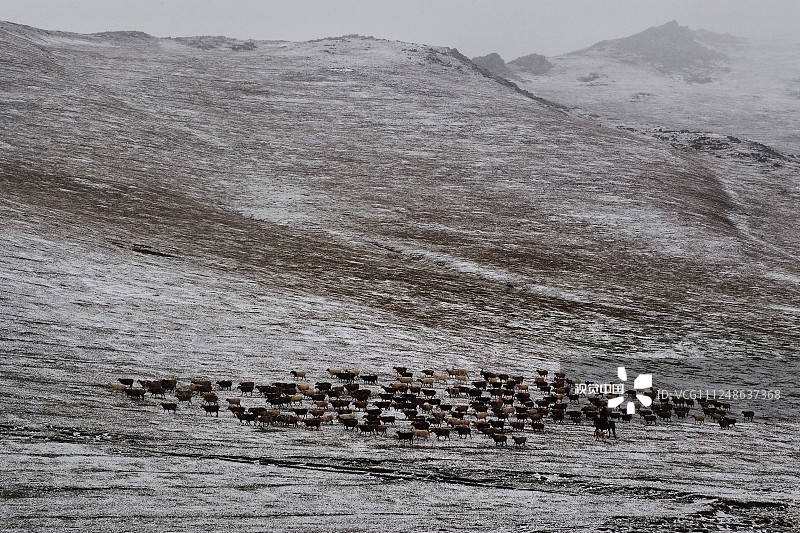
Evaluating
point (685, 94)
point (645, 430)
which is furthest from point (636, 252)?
point (685, 94)

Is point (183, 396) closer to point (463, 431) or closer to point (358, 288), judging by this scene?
point (463, 431)

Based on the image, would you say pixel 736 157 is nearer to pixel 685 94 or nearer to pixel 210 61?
pixel 685 94

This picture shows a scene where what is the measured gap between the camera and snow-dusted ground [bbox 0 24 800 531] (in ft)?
56.4

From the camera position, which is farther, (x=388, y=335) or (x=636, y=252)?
(x=636, y=252)

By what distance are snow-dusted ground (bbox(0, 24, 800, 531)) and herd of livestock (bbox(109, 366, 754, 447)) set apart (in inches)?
24.5

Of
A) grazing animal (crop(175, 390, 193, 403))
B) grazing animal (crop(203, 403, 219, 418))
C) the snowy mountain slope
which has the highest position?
the snowy mountain slope

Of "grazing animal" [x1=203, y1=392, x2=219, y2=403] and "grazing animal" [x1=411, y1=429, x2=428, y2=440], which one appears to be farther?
"grazing animal" [x1=203, y1=392, x2=219, y2=403]

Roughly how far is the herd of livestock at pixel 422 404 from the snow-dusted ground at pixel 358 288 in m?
0.62

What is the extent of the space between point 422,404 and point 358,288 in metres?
17.9

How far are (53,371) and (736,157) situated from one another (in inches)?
3382

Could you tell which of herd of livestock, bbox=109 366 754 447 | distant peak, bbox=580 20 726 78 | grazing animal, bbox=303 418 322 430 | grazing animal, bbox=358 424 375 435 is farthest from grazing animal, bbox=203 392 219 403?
distant peak, bbox=580 20 726 78

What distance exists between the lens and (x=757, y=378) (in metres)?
32.5

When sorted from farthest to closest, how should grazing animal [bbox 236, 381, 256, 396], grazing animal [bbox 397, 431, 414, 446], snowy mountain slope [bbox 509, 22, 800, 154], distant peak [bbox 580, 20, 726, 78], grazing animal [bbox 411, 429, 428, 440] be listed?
distant peak [bbox 580, 20, 726, 78] → snowy mountain slope [bbox 509, 22, 800, 154] → grazing animal [bbox 236, 381, 256, 396] → grazing animal [bbox 411, 429, 428, 440] → grazing animal [bbox 397, 431, 414, 446]

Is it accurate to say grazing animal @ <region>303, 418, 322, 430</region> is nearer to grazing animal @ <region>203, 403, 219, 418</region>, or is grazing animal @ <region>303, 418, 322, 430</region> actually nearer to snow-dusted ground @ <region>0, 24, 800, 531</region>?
snow-dusted ground @ <region>0, 24, 800, 531</region>
